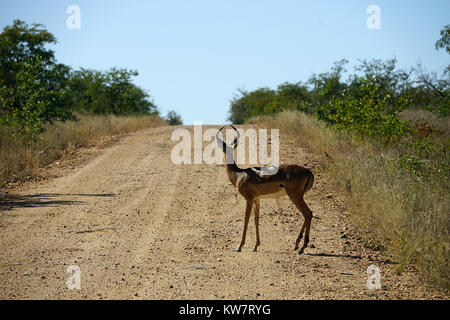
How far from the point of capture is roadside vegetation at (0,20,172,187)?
16.1m

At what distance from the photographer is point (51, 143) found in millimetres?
18031

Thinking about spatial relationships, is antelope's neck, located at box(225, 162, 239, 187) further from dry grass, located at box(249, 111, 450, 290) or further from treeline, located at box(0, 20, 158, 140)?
treeline, located at box(0, 20, 158, 140)

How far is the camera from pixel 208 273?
22.6 ft

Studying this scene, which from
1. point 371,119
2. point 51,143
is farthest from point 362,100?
point 51,143

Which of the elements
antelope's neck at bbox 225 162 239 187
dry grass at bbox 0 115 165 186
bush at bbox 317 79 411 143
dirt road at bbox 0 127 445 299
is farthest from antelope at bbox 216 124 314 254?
dry grass at bbox 0 115 165 186

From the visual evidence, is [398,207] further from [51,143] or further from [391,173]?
[51,143]

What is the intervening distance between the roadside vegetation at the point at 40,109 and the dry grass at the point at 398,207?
361 inches

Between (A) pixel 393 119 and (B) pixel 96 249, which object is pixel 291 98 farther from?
(B) pixel 96 249

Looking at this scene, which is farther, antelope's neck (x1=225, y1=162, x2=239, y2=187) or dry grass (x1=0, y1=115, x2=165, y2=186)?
dry grass (x1=0, y1=115, x2=165, y2=186)

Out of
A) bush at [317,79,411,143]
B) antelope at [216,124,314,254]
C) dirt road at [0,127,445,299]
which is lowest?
dirt road at [0,127,445,299]

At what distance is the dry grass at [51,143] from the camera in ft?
47.9

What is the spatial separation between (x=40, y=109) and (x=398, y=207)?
43.7 feet
